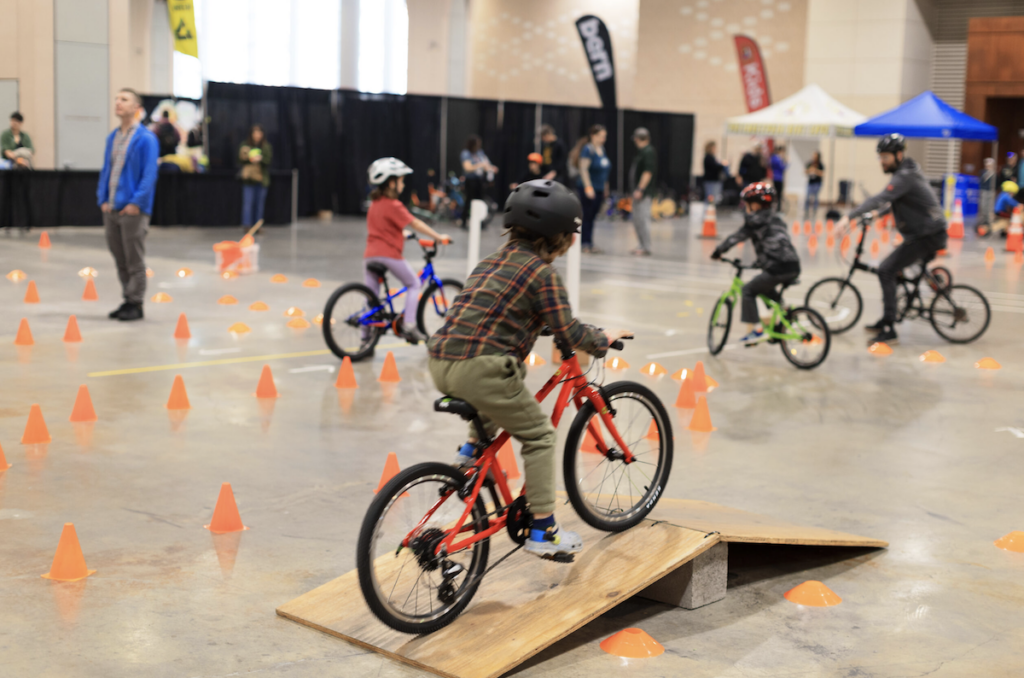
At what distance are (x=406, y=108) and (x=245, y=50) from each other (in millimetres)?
16438

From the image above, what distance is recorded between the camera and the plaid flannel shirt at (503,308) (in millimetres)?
3852

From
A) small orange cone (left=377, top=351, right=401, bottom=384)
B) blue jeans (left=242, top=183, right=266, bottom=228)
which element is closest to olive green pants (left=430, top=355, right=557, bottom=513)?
small orange cone (left=377, top=351, right=401, bottom=384)

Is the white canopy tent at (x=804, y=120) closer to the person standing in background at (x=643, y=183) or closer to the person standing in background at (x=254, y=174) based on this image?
the person standing in background at (x=643, y=183)

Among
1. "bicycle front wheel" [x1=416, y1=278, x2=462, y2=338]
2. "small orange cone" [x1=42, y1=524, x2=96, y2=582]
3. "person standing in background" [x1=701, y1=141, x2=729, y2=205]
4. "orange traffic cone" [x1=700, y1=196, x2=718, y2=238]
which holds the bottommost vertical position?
"small orange cone" [x1=42, y1=524, x2=96, y2=582]

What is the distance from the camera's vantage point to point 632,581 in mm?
3973

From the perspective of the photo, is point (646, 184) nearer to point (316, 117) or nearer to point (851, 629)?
point (316, 117)

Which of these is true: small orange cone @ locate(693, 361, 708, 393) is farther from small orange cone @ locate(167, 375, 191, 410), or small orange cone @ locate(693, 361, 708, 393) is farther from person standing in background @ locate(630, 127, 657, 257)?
person standing in background @ locate(630, 127, 657, 257)

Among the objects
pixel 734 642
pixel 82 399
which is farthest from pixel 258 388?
pixel 734 642

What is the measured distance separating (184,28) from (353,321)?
44.8 feet

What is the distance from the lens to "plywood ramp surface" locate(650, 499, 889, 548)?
14.4 feet

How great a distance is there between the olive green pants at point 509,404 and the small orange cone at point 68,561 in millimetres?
1700

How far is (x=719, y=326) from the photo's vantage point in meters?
9.84

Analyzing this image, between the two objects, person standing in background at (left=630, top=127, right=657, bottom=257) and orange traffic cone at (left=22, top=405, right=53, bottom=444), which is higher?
person standing in background at (left=630, top=127, right=657, bottom=257)

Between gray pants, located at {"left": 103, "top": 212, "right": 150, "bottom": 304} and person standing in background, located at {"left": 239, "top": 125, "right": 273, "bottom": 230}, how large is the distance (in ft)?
29.4
